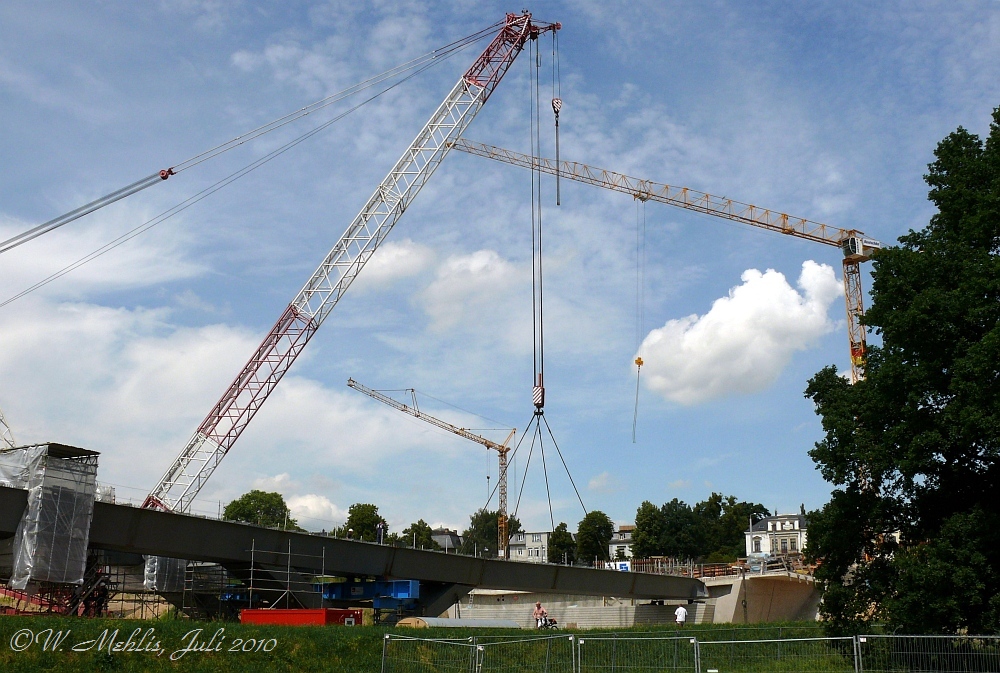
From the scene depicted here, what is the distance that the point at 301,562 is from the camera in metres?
52.4

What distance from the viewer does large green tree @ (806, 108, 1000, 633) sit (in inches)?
1145

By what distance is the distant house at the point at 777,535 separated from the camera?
17612 cm

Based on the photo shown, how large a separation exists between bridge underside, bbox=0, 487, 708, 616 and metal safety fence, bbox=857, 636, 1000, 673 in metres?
33.1

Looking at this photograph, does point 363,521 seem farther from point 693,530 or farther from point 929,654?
point 929,654

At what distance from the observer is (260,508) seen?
151 m

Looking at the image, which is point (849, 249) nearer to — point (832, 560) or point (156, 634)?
point (832, 560)

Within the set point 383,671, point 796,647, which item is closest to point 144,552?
point 383,671

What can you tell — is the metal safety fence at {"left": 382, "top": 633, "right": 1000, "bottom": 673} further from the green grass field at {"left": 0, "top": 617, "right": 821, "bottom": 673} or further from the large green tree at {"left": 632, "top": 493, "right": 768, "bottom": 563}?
the large green tree at {"left": 632, "top": 493, "right": 768, "bottom": 563}

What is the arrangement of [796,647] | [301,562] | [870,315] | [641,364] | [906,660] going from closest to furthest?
[906,660] → [796,647] → [870,315] → [301,562] → [641,364]

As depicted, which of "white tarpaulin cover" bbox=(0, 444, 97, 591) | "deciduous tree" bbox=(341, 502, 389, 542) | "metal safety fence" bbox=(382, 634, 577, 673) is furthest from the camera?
"deciduous tree" bbox=(341, 502, 389, 542)

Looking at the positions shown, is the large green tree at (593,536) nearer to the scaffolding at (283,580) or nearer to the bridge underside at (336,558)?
the bridge underside at (336,558)

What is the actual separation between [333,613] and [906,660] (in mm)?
23381

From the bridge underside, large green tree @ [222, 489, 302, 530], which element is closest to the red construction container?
the bridge underside

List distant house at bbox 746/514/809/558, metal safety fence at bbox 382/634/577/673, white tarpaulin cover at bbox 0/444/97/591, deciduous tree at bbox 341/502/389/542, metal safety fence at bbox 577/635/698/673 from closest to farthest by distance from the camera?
metal safety fence at bbox 382/634/577/673, metal safety fence at bbox 577/635/698/673, white tarpaulin cover at bbox 0/444/97/591, deciduous tree at bbox 341/502/389/542, distant house at bbox 746/514/809/558
